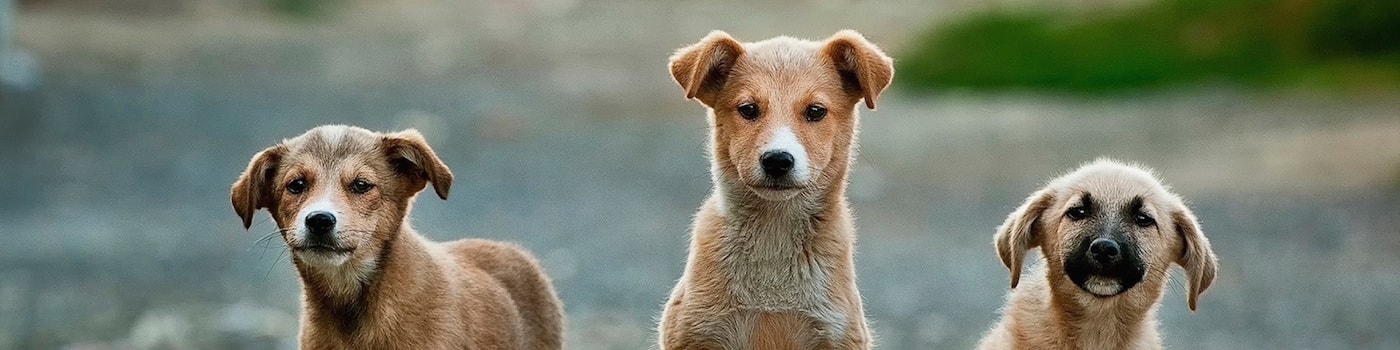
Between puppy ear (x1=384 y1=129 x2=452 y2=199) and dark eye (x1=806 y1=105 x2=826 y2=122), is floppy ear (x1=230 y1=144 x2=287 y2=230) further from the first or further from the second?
dark eye (x1=806 y1=105 x2=826 y2=122)

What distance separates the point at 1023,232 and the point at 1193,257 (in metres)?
0.78

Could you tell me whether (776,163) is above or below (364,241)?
above

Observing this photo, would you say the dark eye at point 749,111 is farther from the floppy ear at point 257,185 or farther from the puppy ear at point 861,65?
the floppy ear at point 257,185

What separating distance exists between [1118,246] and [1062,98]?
18315 millimetres

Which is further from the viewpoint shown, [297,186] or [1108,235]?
[297,186]

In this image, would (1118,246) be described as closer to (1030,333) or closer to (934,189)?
(1030,333)

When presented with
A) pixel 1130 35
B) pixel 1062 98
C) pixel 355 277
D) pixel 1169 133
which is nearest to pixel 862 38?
pixel 355 277

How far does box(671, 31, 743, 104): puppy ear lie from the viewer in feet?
28.3

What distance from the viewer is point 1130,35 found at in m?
28.1

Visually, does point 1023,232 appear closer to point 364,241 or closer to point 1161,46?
point 364,241

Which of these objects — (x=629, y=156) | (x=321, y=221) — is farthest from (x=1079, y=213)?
(x=629, y=156)

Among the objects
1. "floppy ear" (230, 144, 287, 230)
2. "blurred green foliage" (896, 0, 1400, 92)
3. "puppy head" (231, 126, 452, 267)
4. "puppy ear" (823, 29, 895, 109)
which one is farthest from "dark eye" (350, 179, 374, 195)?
"blurred green foliage" (896, 0, 1400, 92)

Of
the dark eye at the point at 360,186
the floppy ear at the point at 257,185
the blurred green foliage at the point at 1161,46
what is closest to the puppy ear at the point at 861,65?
the dark eye at the point at 360,186

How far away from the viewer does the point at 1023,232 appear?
890cm
